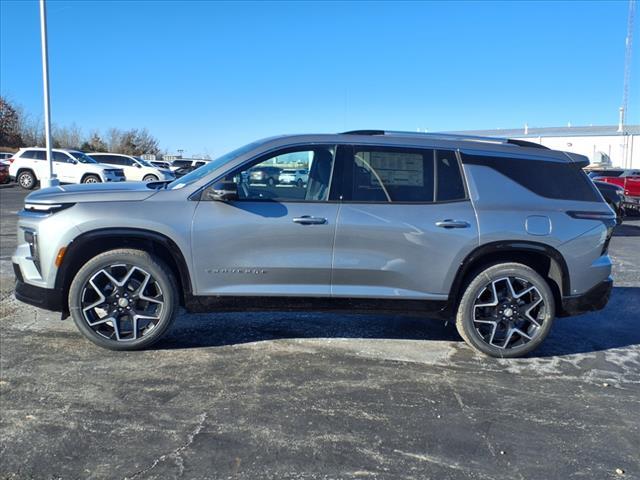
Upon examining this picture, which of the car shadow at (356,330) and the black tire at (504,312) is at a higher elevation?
the black tire at (504,312)

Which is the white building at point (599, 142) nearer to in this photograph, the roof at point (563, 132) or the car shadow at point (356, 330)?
the roof at point (563, 132)

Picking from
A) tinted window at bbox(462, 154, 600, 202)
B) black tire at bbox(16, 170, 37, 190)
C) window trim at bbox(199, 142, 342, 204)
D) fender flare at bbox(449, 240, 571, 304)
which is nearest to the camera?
window trim at bbox(199, 142, 342, 204)

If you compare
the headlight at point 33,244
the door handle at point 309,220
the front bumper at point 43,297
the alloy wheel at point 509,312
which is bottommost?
the alloy wheel at point 509,312

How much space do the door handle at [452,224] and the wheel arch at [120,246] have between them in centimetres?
211

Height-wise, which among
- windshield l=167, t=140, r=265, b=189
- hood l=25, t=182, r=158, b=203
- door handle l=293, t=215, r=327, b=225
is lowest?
door handle l=293, t=215, r=327, b=225

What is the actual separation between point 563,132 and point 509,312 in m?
79.4

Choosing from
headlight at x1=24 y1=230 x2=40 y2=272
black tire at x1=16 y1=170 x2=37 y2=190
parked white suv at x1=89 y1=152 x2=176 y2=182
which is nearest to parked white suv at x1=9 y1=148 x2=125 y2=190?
black tire at x1=16 y1=170 x2=37 y2=190

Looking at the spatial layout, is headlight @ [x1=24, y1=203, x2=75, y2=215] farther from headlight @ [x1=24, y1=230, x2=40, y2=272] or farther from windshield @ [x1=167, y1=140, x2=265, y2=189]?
windshield @ [x1=167, y1=140, x2=265, y2=189]

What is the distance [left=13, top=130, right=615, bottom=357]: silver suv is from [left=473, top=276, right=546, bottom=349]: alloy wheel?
11 mm

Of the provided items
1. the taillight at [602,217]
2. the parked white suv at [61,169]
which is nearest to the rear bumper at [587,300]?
the taillight at [602,217]

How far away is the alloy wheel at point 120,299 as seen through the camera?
172 inches

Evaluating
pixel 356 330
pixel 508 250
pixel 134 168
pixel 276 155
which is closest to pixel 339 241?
pixel 276 155

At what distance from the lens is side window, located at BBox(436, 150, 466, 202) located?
15.0 feet

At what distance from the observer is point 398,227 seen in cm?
444
